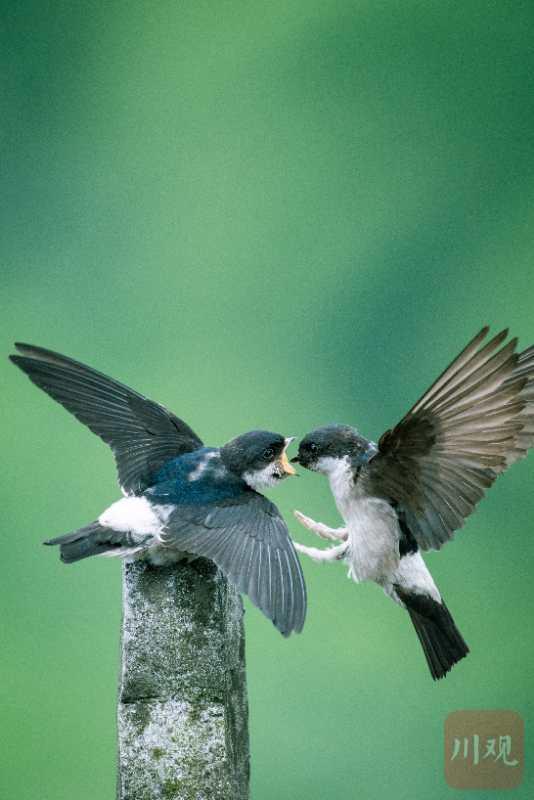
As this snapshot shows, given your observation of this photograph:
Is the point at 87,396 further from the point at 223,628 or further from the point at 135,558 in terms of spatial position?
the point at 223,628

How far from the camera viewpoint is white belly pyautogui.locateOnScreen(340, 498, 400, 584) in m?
1.92

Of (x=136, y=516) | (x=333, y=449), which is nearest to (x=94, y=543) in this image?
(x=136, y=516)

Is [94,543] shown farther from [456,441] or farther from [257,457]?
[456,441]

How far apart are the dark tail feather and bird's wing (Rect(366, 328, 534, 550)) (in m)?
0.18

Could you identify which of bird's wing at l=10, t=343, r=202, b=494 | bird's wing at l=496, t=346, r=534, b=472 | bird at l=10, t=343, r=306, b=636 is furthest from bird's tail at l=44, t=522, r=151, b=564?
bird's wing at l=496, t=346, r=534, b=472

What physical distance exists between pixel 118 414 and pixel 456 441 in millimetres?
642

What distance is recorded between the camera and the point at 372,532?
6.34ft

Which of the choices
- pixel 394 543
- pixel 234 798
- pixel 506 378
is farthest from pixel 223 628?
pixel 506 378

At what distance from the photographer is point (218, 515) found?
169cm

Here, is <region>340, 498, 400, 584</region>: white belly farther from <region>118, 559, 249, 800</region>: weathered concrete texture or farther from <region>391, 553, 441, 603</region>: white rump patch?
<region>118, 559, 249, 800</region>: weathered concrete texture

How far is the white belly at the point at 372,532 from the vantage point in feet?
6.31

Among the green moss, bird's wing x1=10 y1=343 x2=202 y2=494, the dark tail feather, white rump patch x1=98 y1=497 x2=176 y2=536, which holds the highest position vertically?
bird's wing x1=10 y1=343 x2=202 y2=494

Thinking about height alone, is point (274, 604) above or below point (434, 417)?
below

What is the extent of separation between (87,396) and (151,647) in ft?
1.67
